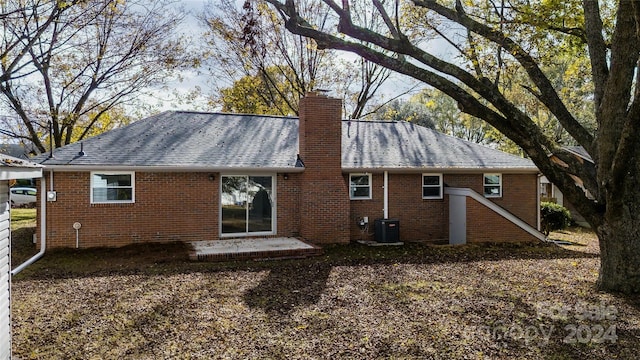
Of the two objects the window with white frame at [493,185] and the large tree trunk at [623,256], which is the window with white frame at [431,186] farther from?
the large tree trunk at [623,256]

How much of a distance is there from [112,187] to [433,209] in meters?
10.2

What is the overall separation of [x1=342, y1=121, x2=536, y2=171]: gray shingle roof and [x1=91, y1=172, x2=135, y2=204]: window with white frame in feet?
20.9

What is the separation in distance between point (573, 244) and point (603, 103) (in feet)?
28.5

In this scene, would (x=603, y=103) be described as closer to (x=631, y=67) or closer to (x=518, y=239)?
(x=631, y=67)

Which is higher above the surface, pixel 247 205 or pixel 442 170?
pixel 442 170

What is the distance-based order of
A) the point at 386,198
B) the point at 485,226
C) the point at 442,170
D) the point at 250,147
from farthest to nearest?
the point at 442,170
the point at 386,198
the point at 250,147
the point at 485,226

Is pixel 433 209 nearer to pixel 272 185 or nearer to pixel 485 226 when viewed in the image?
pixel 485 226

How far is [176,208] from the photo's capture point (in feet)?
38.5

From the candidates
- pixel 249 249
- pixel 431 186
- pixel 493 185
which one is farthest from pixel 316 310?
pixel 493 185

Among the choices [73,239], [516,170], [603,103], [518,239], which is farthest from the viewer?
[516,170]

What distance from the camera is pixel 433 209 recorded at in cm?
1425

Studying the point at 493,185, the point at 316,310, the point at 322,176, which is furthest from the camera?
the point at 493,185

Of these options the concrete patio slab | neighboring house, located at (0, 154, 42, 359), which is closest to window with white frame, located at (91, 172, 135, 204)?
the concrete patio slab

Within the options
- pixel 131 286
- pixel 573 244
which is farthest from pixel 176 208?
pixel 573 244
